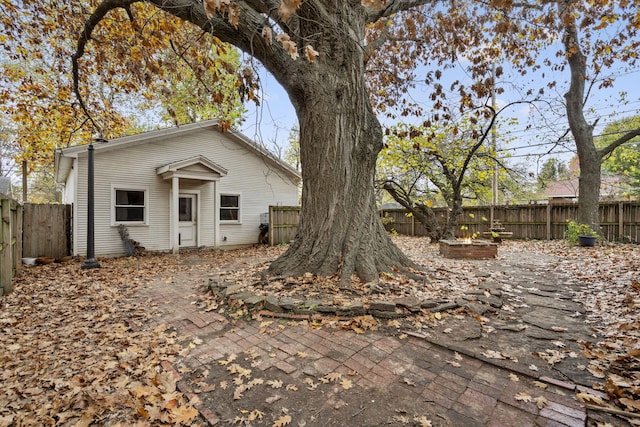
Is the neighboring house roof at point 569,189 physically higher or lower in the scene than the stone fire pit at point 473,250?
higher

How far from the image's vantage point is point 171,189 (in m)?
10.5

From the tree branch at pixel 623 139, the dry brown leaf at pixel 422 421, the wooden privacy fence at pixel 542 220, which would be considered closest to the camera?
the dry brown leaf at pixel 422 421

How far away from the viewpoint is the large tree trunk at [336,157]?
4473mm

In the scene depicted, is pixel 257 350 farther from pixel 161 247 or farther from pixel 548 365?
pixel 161 247

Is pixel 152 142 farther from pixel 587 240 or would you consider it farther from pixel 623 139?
pixel 623 139

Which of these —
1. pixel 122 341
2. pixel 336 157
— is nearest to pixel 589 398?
pixel 336 157

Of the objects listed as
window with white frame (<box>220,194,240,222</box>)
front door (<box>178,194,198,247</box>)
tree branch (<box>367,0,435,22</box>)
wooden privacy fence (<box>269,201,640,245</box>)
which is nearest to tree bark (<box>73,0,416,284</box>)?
tree branch (<box>367,0,435,22</box>)

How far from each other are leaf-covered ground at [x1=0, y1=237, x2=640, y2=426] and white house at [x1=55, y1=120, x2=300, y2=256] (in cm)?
364

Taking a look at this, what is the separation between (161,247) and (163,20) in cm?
720

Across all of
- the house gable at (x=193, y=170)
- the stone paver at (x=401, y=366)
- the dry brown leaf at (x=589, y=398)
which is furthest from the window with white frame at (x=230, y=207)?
the dry brown leaf at (x=589, y=398)

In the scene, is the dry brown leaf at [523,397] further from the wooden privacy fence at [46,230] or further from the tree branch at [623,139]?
the tree branch at [623,139]

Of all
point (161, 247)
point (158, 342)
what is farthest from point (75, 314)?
point (161, 247)

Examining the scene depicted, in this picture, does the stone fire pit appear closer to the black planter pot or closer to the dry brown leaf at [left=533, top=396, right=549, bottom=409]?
the black planter pot

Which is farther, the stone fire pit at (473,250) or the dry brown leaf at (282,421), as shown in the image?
the stone fire pit at (473,250)
